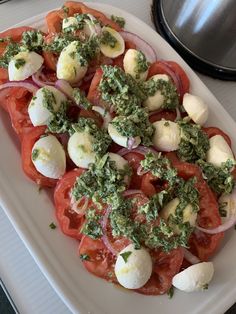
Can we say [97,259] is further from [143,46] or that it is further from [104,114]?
[143,46]

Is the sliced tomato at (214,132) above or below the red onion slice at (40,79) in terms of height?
above

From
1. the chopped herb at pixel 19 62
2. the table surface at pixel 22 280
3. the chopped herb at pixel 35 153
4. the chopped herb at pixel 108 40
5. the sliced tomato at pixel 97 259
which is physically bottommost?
the table surface at pixel 22 280

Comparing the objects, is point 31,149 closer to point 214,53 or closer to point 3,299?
point 3,299

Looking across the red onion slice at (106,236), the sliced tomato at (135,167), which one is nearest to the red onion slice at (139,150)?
the sliced tomato at (135,167)

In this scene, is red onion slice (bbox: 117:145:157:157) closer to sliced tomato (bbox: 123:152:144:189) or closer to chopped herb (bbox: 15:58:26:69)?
sliced tomato (bbox: 123:152:144:189)

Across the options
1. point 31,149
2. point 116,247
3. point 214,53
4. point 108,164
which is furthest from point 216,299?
point 214,53

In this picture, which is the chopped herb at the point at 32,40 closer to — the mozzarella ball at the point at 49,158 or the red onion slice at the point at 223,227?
the mozzarella ball at the point at 49,158

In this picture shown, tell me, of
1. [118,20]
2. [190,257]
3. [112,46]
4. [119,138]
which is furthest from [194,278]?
[118,20]

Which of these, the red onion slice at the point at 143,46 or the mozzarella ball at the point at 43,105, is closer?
the mozzarella ball at the point at 43,105
